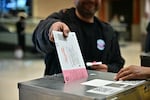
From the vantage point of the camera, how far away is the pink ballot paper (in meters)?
1.14

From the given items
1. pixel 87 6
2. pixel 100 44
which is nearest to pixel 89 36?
pixel 100 44

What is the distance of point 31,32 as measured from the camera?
26.2ft

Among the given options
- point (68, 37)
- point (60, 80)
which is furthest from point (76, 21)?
point (60, 80)

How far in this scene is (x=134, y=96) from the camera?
0.97 meters

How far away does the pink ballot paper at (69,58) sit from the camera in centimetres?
114

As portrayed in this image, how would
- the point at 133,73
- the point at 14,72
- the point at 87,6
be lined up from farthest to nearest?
the point at 14,72 → the point at 87,6 → the point at 133,73

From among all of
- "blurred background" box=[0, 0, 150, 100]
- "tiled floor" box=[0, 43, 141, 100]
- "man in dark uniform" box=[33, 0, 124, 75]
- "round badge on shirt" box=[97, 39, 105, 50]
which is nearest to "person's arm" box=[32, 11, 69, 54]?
"man in dark uniform" box=[33, 0, 124, 75]

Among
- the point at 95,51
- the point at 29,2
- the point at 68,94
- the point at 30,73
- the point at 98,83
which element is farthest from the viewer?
the point at 29,2

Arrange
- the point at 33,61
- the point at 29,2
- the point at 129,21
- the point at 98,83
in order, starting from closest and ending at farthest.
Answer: the point at 98,83, the point at 33,61, the point at 29,2, the point at 129,21

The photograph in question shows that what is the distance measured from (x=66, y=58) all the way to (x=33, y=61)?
6.20 meters

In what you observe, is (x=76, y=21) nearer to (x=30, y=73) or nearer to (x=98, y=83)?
(x=98, y=83)

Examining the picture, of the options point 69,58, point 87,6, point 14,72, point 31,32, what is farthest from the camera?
point 31,32

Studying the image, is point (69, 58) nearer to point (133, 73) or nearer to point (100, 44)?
point (133, 73)

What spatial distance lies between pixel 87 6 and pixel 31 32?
6320 millimetres
